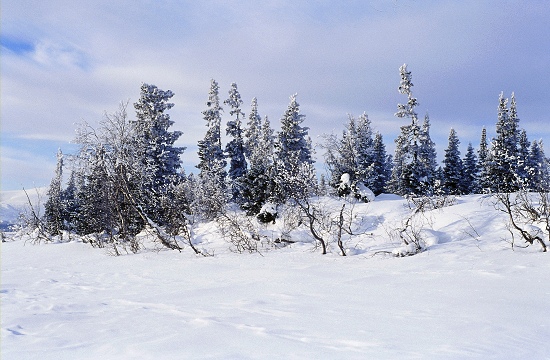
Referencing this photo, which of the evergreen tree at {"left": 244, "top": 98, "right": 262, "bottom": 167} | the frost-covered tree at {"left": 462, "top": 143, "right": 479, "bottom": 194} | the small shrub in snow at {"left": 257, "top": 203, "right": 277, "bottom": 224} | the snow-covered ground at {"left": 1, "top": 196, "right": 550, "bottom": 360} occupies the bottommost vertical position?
the snow-covered ground at {"left": 1, "top": 196, "right": 550, "bottom": 360}

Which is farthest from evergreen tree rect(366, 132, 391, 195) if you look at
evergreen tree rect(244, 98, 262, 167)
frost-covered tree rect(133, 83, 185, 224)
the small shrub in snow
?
frost-covered tree rect(133, 83, 185, 224)

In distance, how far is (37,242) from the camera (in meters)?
28.9

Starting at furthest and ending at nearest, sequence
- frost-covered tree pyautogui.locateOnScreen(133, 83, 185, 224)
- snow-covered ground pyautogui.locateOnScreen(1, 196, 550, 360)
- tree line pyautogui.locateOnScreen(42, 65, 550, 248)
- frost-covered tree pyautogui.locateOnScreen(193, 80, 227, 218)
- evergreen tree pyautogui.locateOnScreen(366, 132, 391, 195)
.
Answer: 1. evergreen tree pyautogui.locateOnScreen(366, 132, 391, 195)
2. frost-covered tree pyautogui.locateOnScreen(193, 80, 227, 218)
3. frost-covered tree pyautogui.locateOnScreen(133, 83, 185, 224)
4. tree line pyautogui.locateOnScreen(42, 65, 550, 248)
5. snow-covered ground pyautogui.locateOnScreen(1, 196, 550, 360)

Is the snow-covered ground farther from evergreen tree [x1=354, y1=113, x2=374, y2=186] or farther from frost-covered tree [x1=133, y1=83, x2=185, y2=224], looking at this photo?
evergreen tree [x1=354, y1=113, x2=374, y2=186]

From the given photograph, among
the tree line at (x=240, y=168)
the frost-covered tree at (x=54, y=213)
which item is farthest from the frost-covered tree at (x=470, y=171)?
the frost-covered tree at (x=54, y=213)

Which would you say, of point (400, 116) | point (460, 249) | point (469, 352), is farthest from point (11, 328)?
point (400, 116)

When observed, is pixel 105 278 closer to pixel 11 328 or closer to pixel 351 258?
pixel 11 328

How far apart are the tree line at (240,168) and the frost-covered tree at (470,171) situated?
131mm

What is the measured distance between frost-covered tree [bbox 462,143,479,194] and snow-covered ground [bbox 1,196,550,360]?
34406 mm

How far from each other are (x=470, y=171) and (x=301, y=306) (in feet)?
156

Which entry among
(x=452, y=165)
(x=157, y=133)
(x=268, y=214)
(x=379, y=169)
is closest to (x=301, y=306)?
(x=268, y=214)

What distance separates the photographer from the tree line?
2239 cm

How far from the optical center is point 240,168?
131 feet

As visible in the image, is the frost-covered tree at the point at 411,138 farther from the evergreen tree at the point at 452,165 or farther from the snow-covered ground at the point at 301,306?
the snow-covered ground at the point at 301,306
